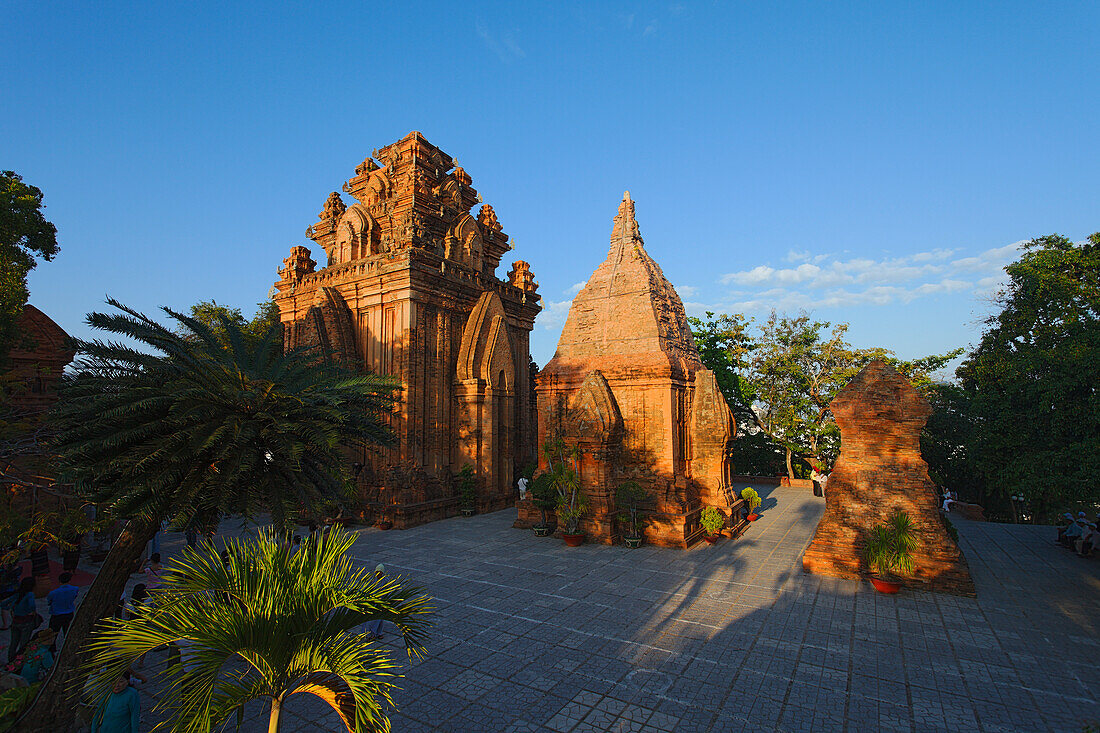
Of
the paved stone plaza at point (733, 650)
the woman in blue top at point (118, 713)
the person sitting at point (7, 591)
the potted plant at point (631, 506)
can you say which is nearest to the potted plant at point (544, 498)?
the potted plant at point (631, 506)

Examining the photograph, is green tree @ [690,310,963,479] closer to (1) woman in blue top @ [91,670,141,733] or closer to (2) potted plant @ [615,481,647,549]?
(2) potted plant @ [615,481,647,549]

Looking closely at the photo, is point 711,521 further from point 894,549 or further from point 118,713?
point 118,713

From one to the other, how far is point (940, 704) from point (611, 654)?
13.6ft

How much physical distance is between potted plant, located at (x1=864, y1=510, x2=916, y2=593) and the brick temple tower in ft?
42.1

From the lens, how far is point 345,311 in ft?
66.0

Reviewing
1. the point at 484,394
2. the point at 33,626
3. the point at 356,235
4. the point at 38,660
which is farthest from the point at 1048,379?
the point at 356,235

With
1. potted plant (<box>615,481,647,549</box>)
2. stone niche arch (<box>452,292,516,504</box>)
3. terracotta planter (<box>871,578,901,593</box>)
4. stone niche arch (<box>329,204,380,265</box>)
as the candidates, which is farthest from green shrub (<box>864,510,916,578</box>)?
stone niche arch (<box>329,204,380,265</box>)

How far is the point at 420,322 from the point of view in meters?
18.7

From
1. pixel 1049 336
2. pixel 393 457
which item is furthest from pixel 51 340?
pixel 1049 336

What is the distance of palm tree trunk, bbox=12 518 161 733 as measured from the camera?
5340 millimetres

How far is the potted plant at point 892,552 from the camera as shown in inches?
407

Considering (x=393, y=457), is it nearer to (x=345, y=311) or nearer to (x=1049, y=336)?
(x=345, y=311)

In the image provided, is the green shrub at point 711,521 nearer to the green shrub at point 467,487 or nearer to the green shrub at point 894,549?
the green shrub at point 894,549

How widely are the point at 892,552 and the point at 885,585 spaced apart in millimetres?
815
